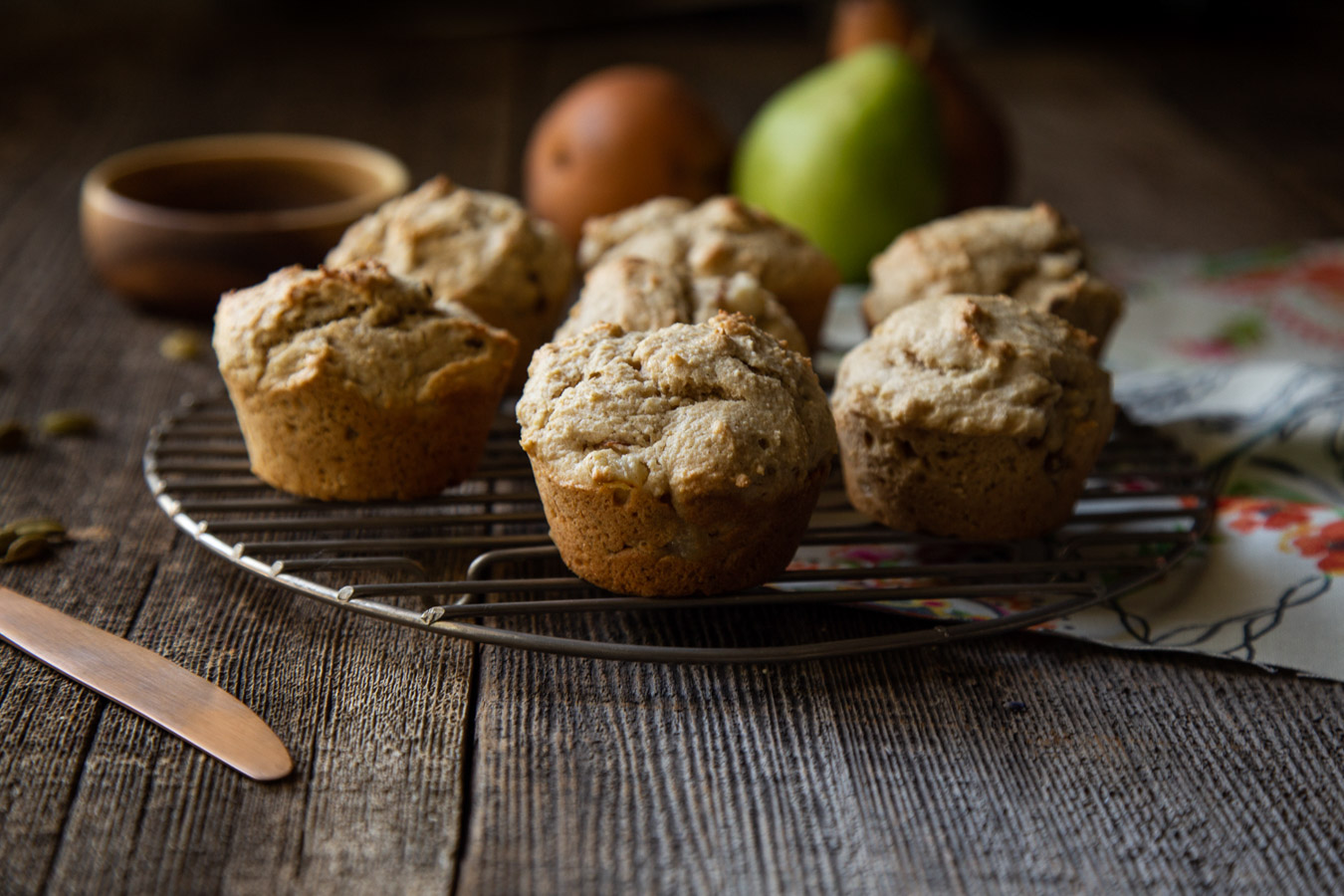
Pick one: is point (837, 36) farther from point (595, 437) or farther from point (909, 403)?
point (595, 437)

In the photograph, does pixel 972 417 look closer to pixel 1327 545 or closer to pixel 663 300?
pixel 663 300

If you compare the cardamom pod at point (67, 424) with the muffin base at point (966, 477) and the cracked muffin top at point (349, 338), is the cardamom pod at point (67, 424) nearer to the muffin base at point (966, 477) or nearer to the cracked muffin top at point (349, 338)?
the cracked muffin top at point (349, 338)

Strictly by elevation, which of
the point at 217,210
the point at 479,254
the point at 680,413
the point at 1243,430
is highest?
the point at 680,413

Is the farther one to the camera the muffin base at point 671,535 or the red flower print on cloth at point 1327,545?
the red flower print on cloth at point 1327,545

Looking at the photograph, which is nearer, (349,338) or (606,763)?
(606,763)

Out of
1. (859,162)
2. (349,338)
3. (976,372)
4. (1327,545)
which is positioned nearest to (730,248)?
(976,372)

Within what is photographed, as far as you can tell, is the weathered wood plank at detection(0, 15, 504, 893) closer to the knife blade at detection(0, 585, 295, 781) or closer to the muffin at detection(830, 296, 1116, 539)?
the knife blade at detection(0, 585, 295, 781)

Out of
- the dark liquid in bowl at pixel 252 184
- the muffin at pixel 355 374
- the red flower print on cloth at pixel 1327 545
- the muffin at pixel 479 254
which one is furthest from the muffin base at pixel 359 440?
the red flower print on cloth at pixel 1327 545
